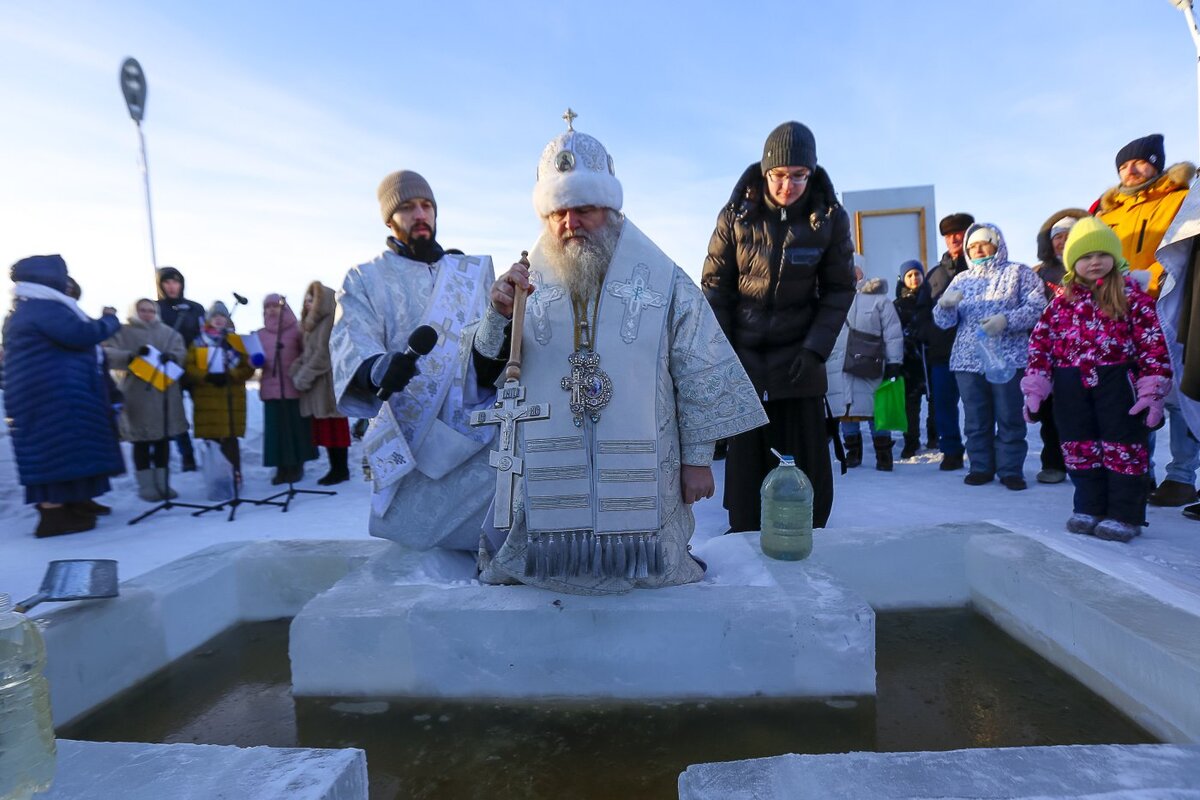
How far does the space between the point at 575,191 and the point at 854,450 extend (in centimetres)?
533

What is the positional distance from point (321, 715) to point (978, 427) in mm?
5183

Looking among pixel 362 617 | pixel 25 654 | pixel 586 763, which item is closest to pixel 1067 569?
pixel 586 763

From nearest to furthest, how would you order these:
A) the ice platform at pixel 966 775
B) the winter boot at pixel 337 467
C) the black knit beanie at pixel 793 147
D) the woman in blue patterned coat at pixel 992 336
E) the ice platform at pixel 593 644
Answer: the ice platform at pixel 966 775, the ice platform at pixel 593 644, the black knit beanie at pixel 793 147, the woman in blue patterned coat at pixel 992 336, the winter boot at pixel 337 467

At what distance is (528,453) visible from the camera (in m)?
2.42

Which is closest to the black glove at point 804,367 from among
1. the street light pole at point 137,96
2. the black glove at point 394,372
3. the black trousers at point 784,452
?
the black trousers at point 784,452

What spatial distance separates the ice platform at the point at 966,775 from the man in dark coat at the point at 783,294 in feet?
7.92

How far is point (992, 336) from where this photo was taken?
5094 mm

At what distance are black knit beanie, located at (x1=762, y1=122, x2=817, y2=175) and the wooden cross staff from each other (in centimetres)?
166

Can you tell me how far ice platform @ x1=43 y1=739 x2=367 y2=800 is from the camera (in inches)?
50.0

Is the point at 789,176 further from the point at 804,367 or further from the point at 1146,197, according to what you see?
the point at 1146,197

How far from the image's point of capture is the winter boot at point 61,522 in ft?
16.7

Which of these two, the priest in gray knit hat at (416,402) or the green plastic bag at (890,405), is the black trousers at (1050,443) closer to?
the green plastic bag at (890,405)

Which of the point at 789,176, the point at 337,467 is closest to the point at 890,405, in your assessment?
the point at 789,176

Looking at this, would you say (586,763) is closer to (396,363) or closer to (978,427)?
(396,363)
